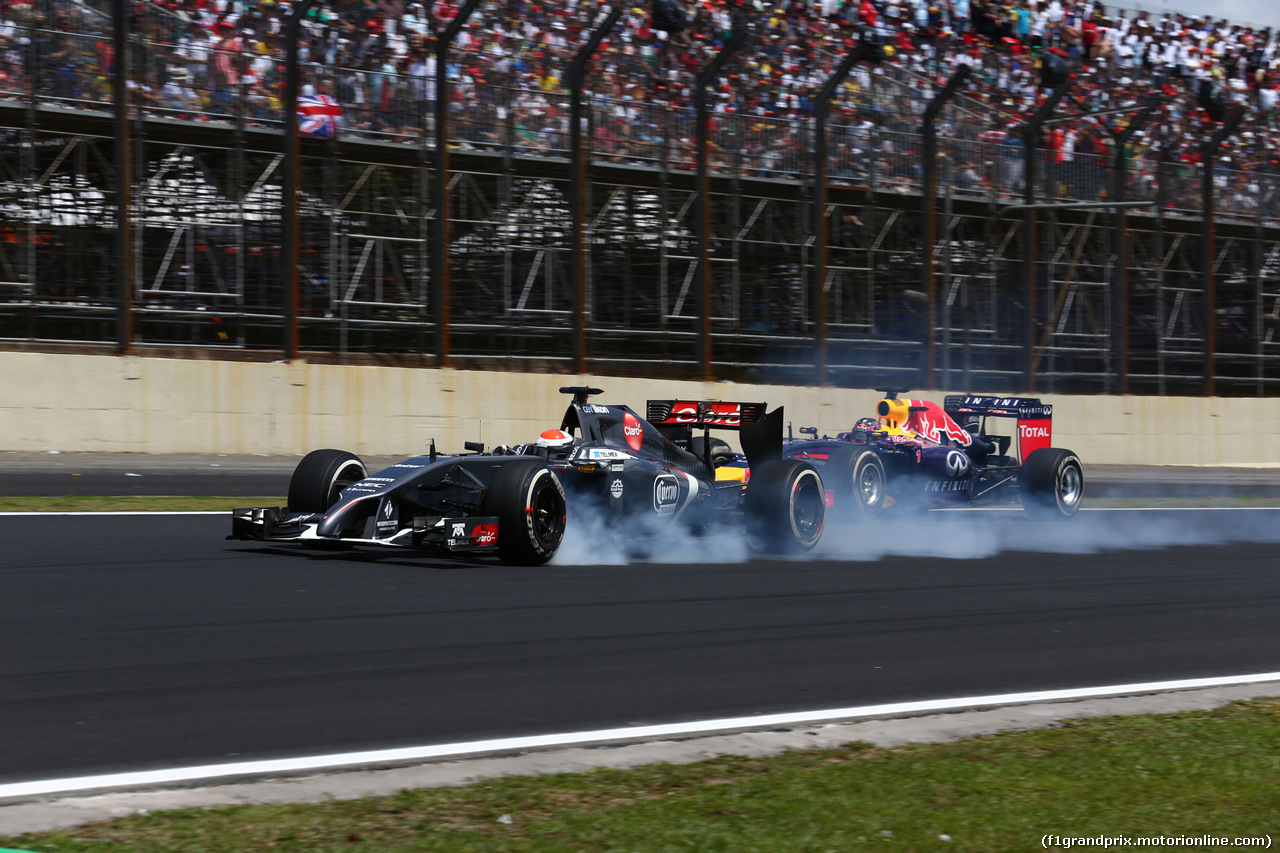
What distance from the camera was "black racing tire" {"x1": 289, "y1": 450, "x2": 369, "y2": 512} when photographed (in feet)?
33.1

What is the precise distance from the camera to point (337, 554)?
1005 centimetres

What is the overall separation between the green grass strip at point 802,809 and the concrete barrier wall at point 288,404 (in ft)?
47.5

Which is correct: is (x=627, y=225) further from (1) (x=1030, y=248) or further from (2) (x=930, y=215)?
(1) (x=1030, y=248)

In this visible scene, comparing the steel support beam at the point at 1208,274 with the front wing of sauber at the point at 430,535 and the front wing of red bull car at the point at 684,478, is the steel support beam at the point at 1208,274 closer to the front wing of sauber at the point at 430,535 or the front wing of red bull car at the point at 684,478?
the front wing of red bull car at the point at 684,478

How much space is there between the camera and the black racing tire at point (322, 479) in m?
10.1

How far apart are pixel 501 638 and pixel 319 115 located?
14.3 metres

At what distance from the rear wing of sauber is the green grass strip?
6.44 meters

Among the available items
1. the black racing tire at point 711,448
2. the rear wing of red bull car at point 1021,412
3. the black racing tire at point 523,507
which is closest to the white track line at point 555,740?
the black racing tire at point 523,507

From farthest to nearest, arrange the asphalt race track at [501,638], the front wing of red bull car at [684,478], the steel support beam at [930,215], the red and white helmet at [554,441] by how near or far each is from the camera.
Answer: the steel support beam at [930,215] < the front wing of red bull car at [684,478] < the red and white helmet at [554,441] < the asphalt race track at [501,638]

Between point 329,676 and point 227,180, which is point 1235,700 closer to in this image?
point 329,676

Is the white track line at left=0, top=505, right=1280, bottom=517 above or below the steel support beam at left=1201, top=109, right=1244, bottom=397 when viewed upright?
below

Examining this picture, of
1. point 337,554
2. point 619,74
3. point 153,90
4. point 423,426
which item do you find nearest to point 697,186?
point 619,74

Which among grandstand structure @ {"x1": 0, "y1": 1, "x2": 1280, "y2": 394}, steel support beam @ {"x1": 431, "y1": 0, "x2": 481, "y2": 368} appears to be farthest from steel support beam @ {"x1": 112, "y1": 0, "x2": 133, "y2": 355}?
steel support beam @ {"x1": 431, "y1": 0, "x2": 481, "y2": 368}

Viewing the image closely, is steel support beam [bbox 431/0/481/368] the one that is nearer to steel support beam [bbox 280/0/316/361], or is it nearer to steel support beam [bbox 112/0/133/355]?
steel support beam [bbox 280/0/316/361]
